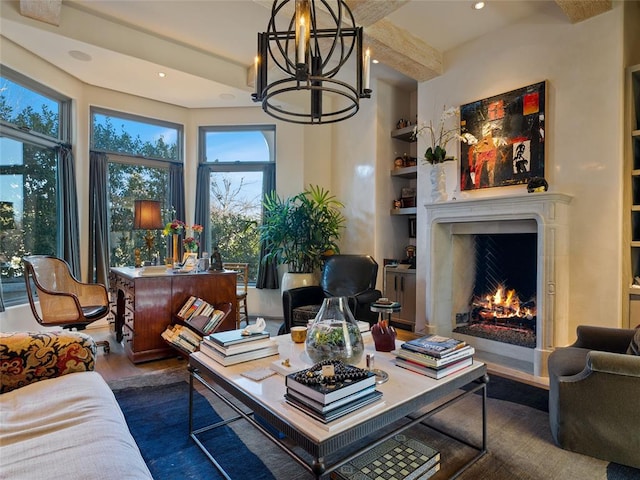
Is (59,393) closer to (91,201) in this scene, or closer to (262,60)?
(262,60)

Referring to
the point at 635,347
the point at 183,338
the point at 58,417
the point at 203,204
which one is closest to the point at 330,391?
the point at 58,417

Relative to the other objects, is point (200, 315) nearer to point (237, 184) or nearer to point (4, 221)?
point (4, 221)

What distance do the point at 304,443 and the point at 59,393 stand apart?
1.11 m

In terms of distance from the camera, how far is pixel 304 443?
121 centimetres

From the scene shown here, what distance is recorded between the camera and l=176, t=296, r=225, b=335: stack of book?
10.4ft

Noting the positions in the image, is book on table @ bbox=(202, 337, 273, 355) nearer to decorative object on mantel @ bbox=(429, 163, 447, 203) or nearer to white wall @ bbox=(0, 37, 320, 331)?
decorative object on mantel @ bbox=(429, 163, 447, 203)

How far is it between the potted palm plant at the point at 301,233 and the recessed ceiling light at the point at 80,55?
2522 millimetres

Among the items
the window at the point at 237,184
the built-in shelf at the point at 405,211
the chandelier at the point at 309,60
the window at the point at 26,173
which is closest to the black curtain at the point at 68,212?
the window at the point at 26,173

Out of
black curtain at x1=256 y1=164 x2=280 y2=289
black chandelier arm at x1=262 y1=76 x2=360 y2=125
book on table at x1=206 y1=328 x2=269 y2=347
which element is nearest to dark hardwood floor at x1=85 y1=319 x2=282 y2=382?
book on table at x1=206 y1=328 x2=269 y2=347

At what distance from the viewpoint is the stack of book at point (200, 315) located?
10.4 feet

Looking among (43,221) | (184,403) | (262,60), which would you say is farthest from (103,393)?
(43,221)

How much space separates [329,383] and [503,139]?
3.19m

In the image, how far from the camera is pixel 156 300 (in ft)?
10.8

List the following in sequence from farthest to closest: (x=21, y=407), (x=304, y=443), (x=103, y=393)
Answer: (x=103, y=393)
(x=21, y=407)
(x=304, y=443)
